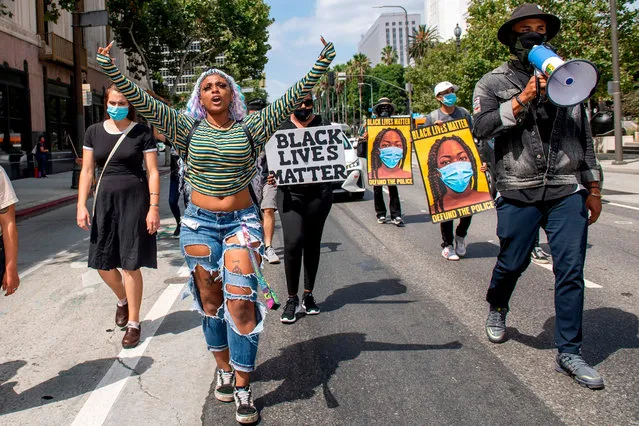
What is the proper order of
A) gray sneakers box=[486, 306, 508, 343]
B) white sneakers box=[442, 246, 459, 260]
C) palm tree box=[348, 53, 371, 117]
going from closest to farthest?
gray sneakers box=[486, 306, 508, 343], white sneakers box=[442, 246, 459, 260], palm tree box=[348, 53, 371, 117]

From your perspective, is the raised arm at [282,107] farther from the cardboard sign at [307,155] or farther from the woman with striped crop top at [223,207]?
the cardboard sign at [307,155]

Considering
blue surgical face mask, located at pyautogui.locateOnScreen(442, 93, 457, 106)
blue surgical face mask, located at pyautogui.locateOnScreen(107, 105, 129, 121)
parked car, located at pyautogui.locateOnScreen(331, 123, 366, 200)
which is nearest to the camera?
blue surgical face mask, located at pyautogui.locateOnScreen(107, 105, 129, 121)

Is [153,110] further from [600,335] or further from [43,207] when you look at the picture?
[43,207]

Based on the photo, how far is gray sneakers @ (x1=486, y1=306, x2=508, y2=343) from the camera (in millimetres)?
4414

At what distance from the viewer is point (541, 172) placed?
3.90 metres

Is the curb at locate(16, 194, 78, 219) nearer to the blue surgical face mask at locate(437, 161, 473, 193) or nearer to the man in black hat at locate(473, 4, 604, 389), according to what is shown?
the blue surgical face mask at locate(437, 161, 473, 193)

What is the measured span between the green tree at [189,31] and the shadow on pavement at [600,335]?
31.3m

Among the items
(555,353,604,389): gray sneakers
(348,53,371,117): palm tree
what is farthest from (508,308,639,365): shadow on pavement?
(348,53,371,117): palm tree

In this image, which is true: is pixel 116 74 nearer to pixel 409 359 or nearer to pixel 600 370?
pixel 409 359

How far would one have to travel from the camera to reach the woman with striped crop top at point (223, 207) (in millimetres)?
3412

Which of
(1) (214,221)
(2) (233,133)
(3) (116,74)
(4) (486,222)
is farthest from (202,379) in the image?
(4) (486,222)

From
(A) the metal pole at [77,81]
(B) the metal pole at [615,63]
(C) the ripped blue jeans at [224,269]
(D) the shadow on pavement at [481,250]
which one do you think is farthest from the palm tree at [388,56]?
(C) the ripped blue jeans at [224,269]

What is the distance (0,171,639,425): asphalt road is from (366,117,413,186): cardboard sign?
314 cm

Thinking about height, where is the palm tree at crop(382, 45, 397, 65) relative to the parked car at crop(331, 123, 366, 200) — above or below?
above
